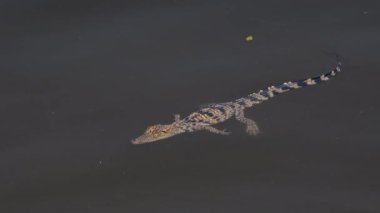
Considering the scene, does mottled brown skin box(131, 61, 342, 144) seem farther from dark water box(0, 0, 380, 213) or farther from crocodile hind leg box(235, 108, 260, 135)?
dark water box(0, 0, 380, 213)

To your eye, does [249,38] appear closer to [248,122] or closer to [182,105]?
[182,105]

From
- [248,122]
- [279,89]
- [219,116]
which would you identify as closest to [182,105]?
[219,116]

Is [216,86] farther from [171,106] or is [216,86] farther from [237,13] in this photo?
[237,13]

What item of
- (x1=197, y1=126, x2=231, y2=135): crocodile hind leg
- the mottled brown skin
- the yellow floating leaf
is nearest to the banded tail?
the mottled brown skin

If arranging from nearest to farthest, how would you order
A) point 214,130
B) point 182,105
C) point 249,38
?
point 214,130 < point 182,105 < point 249,38

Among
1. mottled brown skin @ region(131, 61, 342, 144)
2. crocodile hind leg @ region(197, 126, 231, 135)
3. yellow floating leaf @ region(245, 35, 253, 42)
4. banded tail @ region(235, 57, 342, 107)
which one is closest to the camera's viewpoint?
mottled brown skin @ region(131, 61, 342, 144)

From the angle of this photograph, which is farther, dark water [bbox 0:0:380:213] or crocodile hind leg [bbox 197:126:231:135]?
crocodile hind leg [bbox 197:126:231:135]

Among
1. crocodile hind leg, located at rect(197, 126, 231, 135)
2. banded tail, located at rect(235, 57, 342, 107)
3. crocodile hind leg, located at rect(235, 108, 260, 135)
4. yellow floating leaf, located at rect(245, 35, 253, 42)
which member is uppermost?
yellow floating leaf, located at rect(245, 35, 253, 42)
